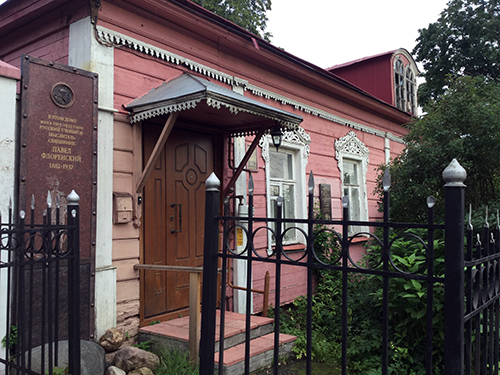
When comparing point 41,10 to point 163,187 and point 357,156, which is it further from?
point 357,156

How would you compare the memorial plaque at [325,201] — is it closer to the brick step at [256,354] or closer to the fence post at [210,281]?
the brick step at [256,354]

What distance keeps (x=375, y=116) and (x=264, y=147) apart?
161 inches

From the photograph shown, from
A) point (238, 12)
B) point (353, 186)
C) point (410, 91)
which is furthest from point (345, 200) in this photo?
point (238, 12)

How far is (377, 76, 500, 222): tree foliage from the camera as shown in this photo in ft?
19.6

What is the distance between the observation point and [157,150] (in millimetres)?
4086

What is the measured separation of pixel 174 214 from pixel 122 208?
0.83 m

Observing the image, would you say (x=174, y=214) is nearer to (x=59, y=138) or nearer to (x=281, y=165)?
(x=59, y=138)

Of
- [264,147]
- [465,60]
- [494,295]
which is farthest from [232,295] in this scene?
[465,60]

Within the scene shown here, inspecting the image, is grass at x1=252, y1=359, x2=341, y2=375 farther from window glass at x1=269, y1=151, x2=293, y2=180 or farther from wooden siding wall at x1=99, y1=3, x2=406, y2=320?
window glass at x1=269, y1=151, x2=293, y2=180

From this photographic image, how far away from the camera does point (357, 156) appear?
8.31m

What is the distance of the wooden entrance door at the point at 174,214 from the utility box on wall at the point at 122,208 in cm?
34

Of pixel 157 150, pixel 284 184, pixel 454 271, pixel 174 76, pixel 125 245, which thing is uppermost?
pixel 174 76

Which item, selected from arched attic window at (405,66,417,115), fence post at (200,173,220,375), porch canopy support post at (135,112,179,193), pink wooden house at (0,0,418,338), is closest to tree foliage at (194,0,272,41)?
arched attic window at (405,66,417,115)

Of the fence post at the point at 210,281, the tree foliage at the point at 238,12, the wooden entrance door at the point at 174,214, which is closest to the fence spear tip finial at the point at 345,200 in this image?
the fence post at the point at 210,281
